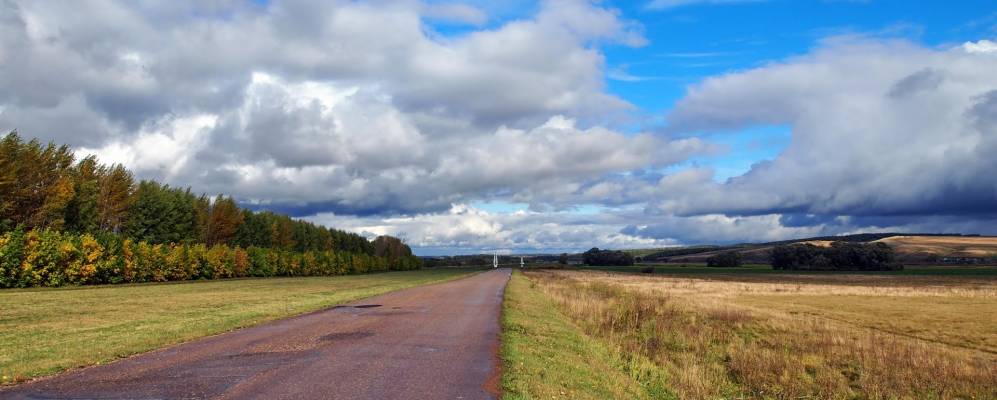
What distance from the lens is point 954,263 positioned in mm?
165875

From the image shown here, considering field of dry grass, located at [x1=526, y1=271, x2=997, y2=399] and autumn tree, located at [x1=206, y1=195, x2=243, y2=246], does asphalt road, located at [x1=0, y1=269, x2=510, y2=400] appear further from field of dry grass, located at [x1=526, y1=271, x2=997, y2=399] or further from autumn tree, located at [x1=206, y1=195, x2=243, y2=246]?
autumn tree, located at [x1=206, y1=195, x2=243, y2=246]

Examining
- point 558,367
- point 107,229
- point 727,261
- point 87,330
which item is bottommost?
point 727,261

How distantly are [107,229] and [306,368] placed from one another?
278 feet

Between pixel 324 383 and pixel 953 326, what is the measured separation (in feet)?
110

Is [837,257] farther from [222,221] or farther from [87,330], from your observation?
[87,330]

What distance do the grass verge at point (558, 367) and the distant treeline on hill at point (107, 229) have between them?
4552cm

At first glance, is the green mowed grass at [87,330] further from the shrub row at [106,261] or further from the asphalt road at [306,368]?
the shrub row at [106,261]

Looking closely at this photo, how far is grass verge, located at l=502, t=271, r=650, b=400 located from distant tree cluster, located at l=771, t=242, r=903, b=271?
14590 centimetres

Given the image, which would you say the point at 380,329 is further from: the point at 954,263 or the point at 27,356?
the point at 954,263

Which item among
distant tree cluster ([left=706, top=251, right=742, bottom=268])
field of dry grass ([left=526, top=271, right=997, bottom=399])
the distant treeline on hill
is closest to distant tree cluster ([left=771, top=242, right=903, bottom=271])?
distant tree cluster ([left=706, top=251, right=742, bottom=268])

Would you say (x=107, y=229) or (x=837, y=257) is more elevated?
(x=107, y=229)

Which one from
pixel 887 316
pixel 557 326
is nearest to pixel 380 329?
pixel 557 326

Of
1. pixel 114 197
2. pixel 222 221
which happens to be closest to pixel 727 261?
pixel 222 221

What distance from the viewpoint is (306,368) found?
11.6 metres
